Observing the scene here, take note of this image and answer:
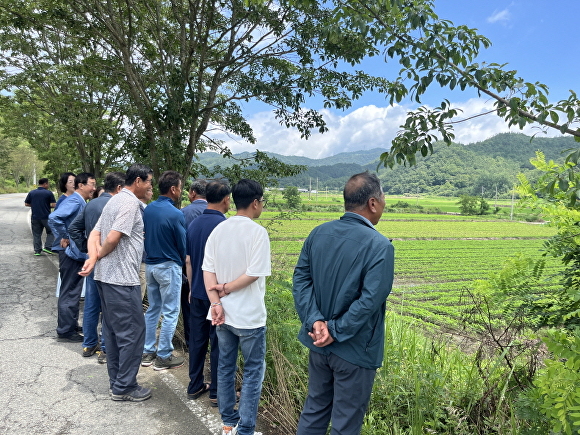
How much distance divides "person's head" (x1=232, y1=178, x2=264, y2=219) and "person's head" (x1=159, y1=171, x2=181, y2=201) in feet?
4.99

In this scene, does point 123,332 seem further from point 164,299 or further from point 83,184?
point 83,184

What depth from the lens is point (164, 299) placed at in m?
4.30

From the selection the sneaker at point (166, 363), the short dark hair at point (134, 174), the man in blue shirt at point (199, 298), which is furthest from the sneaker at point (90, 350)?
the short dark hair at point (134, 174)

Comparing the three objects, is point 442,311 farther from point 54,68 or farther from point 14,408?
point 54,68

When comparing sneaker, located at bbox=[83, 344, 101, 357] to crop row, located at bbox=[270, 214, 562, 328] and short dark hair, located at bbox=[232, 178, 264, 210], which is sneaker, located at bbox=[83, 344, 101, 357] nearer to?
crop row, located at bbox=[270, 214, 562, 328]

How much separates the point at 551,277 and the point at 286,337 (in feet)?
7.44

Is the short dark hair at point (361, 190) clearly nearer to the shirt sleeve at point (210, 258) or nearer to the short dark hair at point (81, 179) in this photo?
the shirt sleeve at point (210, 258)

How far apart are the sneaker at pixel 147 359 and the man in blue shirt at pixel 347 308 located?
99.5 inches

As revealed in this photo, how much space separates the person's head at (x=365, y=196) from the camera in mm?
2328

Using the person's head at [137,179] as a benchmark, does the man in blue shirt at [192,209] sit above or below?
below

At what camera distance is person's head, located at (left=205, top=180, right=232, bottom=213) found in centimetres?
360

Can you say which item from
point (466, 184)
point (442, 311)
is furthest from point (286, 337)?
point (466, 184)

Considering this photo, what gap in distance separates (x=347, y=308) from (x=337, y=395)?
1.63 ft

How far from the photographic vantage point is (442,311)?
12125 mm
